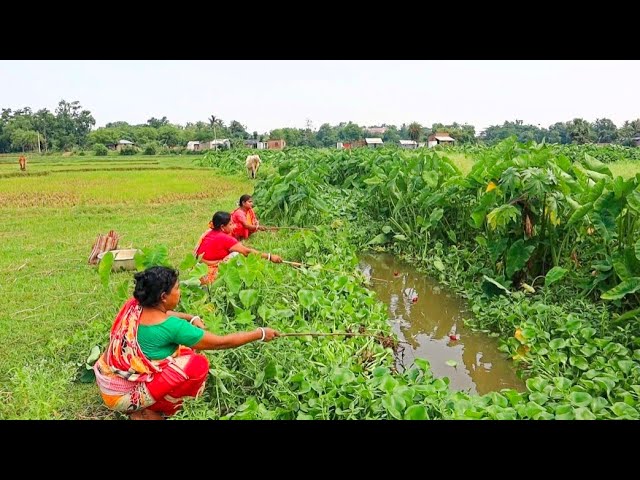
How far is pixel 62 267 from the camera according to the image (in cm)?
651

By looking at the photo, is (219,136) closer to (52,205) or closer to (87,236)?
(52,205)

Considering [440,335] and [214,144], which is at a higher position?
[214,144]

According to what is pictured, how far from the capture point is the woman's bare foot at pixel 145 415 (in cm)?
319

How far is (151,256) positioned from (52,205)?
9.20 metres

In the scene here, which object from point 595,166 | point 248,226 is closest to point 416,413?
point 595,166

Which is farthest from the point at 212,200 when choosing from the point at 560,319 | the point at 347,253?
the point at 560,319

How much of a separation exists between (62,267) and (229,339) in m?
4.33

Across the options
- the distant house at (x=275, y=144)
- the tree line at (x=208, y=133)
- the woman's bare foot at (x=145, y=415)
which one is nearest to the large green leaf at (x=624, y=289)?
the woman's bare foot at (x=145, y=415)

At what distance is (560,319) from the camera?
4.55 m

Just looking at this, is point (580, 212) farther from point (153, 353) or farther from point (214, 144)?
point (214, 144)

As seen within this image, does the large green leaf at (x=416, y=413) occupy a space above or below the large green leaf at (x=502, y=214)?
below

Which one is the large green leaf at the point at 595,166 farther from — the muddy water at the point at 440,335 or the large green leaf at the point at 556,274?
the muddy water at the point at 440,335

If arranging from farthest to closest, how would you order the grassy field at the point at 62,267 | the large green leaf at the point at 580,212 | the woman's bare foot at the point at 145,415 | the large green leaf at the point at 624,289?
the large green leaf at the point at 580,212
the large green leaf at the point at 624,289
the grassy field at the point at 62,267
the woman's bare foot at the point at 145,415

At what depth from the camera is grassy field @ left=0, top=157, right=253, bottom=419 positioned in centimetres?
348
